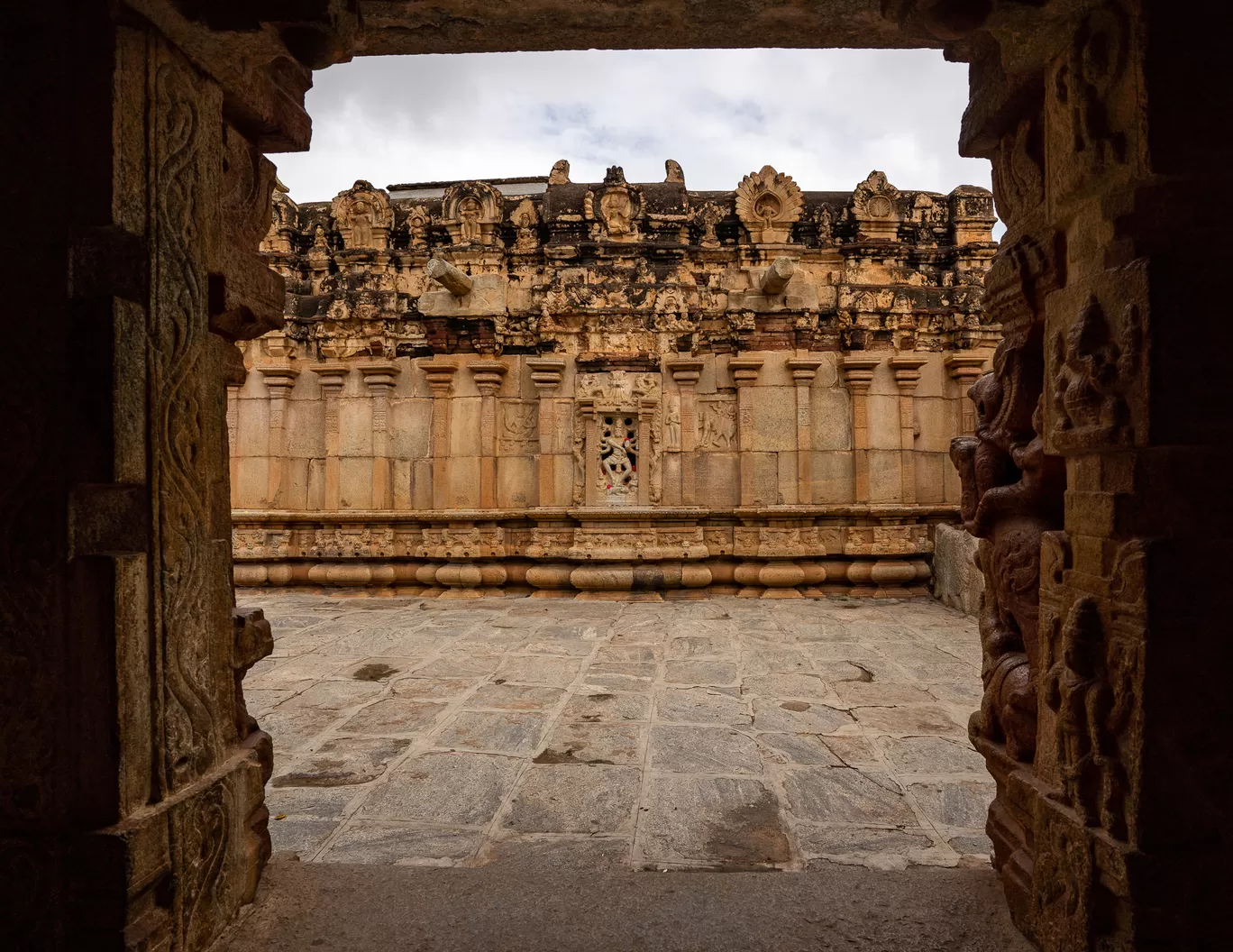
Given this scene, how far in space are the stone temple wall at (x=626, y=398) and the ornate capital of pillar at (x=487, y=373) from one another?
0.04 m

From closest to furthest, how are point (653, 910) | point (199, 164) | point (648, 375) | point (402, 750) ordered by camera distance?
1. point (199, 164)
2. point (653, 910)
3. point (402, 750)
4. point (648, 375)

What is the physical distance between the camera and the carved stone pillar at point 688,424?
320 inches

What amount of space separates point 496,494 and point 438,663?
3.34 metres

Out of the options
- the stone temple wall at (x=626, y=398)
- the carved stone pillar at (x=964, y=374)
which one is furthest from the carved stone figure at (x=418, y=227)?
the carved stone pillar at (x=964, y=374)

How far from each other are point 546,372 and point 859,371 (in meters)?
4.04

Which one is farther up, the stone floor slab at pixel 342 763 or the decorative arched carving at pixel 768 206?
the decorative arched carving at pixel 768 206

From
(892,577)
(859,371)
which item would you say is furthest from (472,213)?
(892,577)

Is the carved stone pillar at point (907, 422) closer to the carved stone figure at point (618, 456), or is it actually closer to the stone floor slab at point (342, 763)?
the carved stone figure at point (618, 456)

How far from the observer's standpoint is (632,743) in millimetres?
3564

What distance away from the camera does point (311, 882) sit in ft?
6.84

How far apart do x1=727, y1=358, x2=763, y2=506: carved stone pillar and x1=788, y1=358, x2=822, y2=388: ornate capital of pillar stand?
45 centimetres

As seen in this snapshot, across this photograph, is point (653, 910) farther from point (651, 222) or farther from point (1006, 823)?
point (651, 222)

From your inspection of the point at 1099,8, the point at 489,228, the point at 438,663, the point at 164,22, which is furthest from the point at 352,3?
the point at 489,228

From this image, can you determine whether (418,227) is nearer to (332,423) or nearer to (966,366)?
(332,423)
